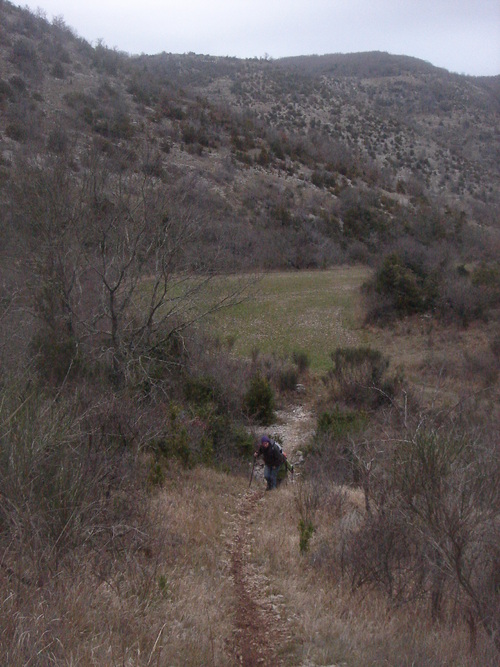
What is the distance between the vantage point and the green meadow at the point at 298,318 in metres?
25.9

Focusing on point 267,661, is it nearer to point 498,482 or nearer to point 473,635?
point 473,635

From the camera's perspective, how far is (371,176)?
2340 inches

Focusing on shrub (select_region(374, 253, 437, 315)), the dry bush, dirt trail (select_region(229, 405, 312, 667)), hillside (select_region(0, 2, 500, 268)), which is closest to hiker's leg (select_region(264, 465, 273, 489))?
dirt trail (select_region(229, 405, 312, 667))

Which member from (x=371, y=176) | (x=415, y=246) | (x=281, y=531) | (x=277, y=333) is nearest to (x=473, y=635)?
(x=281, y=531)

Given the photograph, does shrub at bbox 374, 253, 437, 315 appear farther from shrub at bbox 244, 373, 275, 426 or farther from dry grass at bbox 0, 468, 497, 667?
dry grass at bbox 0, 468, 497, 667

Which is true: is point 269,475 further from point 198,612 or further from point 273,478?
point 198,612

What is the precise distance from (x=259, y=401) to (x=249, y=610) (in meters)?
12.9

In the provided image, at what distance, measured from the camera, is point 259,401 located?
19141 millimetres

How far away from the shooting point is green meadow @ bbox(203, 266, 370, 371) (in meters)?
25.9

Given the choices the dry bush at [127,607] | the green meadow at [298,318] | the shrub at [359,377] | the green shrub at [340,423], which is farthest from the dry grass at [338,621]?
the green meadow at [298,318]

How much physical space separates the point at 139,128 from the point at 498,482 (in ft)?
129

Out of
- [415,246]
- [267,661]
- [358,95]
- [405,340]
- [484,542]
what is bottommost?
[405,340]

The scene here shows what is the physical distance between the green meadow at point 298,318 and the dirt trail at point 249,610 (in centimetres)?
1288

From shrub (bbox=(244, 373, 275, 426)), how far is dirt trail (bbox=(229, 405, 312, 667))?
6.89 metres
